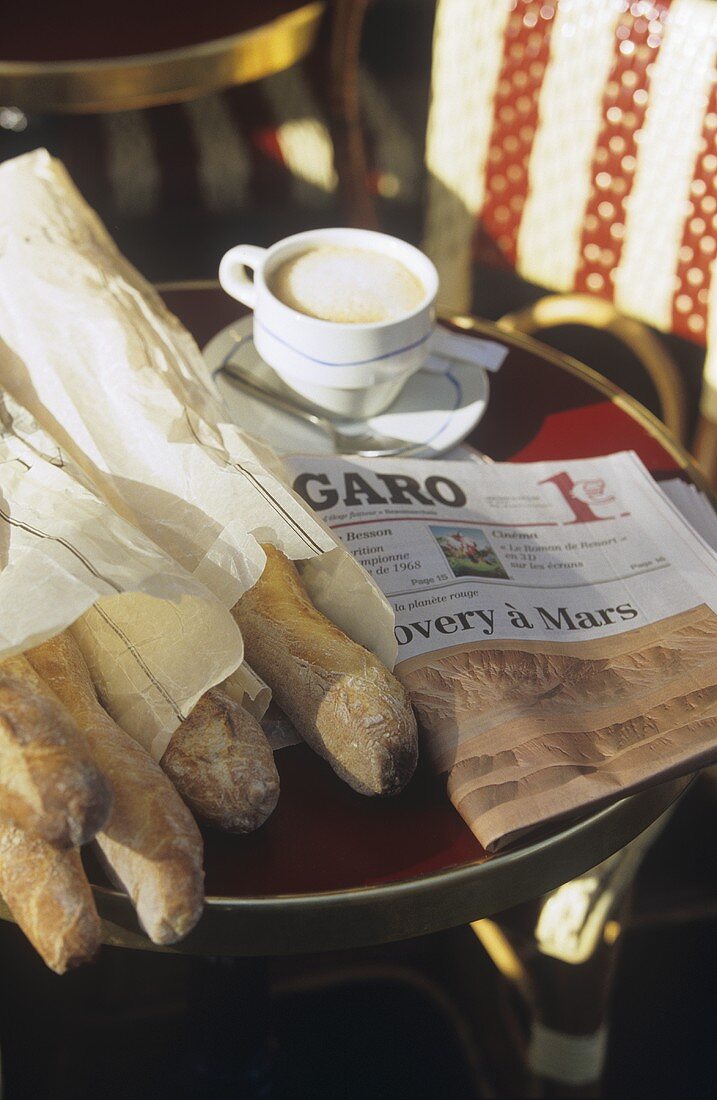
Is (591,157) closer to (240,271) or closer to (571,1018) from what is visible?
(240,271)

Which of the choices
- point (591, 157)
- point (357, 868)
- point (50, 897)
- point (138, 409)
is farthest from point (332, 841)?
point (591, 157)

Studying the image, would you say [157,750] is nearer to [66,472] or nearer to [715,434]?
[66,472]

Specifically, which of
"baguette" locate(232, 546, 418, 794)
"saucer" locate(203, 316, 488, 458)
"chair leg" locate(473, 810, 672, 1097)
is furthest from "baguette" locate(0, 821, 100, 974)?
"chair leg" locate(473, 810, 672, 1097)

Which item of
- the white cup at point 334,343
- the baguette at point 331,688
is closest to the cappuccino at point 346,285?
the white cup at point 334,343

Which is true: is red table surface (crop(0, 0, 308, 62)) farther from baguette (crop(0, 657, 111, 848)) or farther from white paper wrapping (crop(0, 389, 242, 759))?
baguette (crop(0, 657, 111, 848))

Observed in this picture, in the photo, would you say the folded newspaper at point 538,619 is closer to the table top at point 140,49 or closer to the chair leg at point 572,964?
the chair leg at point 572,964
